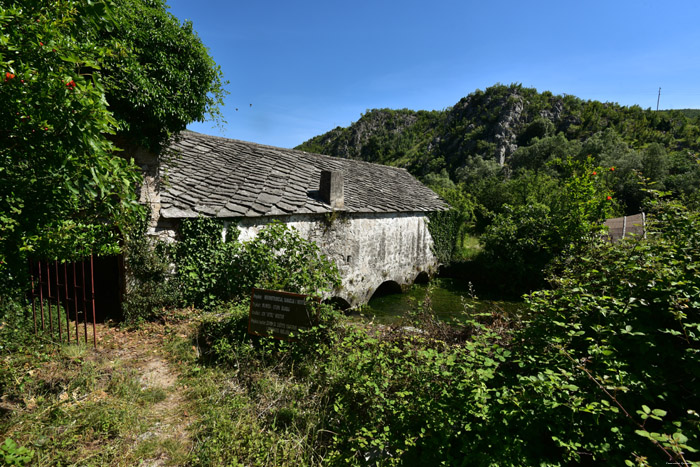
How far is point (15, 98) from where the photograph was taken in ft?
7.20

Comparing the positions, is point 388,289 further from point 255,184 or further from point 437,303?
point 255,184

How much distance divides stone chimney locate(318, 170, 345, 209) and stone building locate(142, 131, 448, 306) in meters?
0.03

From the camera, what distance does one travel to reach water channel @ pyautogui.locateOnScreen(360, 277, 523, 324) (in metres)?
10.4

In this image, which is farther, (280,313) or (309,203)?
(309,203)

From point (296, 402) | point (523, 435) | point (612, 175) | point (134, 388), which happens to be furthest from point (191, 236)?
point (612, 175)

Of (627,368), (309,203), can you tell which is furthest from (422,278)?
(627,368)

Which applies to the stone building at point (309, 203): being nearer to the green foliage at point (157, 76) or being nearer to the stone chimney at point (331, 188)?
the stone chimney at point (331, 188)

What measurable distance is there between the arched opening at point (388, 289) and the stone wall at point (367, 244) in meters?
0.32

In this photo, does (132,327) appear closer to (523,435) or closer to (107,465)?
(107,465)

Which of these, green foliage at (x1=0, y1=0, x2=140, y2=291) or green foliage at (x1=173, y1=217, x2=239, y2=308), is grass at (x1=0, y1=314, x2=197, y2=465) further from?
green foliage at (x1=0, y1=0, x2=140, y2=291)

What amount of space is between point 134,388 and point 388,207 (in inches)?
392

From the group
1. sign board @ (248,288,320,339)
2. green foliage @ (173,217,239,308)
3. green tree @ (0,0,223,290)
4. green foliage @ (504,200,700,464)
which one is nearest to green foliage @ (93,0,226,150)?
green tree @ (0,0,223,290)

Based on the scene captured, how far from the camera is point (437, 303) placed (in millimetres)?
12109

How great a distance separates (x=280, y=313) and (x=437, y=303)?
8646 mm
